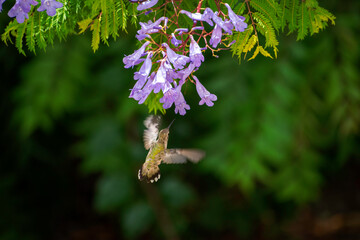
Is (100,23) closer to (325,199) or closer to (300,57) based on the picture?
(300,57)

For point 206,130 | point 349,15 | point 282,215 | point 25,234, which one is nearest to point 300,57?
point 349,15

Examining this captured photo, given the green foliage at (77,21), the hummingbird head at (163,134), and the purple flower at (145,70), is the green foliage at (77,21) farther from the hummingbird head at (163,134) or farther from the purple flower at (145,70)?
the hummingbird head at (163,134)

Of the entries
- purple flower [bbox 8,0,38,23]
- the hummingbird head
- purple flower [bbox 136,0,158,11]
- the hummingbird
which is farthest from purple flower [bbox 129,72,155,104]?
the hummingbird head

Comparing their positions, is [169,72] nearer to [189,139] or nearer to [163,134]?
[163,134]

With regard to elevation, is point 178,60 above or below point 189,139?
above

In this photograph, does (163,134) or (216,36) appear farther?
(163,134)

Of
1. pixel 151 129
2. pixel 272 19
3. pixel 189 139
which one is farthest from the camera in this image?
pixel 189 139

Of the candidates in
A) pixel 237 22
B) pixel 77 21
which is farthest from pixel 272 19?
pixel 77 21

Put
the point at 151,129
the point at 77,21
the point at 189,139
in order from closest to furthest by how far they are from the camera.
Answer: the point at 77,21, the point at 151,129, the point at 189,139
